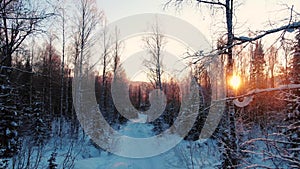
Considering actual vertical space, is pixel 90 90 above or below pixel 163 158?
above

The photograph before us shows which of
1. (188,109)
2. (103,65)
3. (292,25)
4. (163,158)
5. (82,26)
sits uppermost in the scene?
(82,26)

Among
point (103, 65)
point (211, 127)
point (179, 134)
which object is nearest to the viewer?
point (211, 127)

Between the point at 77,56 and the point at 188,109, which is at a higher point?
the point at 77,56

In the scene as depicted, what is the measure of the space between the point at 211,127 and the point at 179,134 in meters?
3.17

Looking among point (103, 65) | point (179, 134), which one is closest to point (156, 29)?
point (103, 65)

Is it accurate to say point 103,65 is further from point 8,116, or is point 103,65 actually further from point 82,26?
point 8,116

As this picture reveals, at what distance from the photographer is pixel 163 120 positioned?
23.7m

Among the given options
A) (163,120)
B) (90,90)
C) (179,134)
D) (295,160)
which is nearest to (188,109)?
(179,134)

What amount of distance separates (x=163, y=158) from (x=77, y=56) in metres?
8.92

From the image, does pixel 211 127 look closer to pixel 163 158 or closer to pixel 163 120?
pixel 163 158

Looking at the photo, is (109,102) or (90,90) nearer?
(90,90)

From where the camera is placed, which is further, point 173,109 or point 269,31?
point 173,109

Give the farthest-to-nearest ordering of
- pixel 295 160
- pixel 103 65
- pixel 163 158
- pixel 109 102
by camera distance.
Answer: pixel 109 102
pixel 103 65
pixel 163 158
pixel 295 160

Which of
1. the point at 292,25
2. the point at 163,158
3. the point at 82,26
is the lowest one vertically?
the point at 163,158
